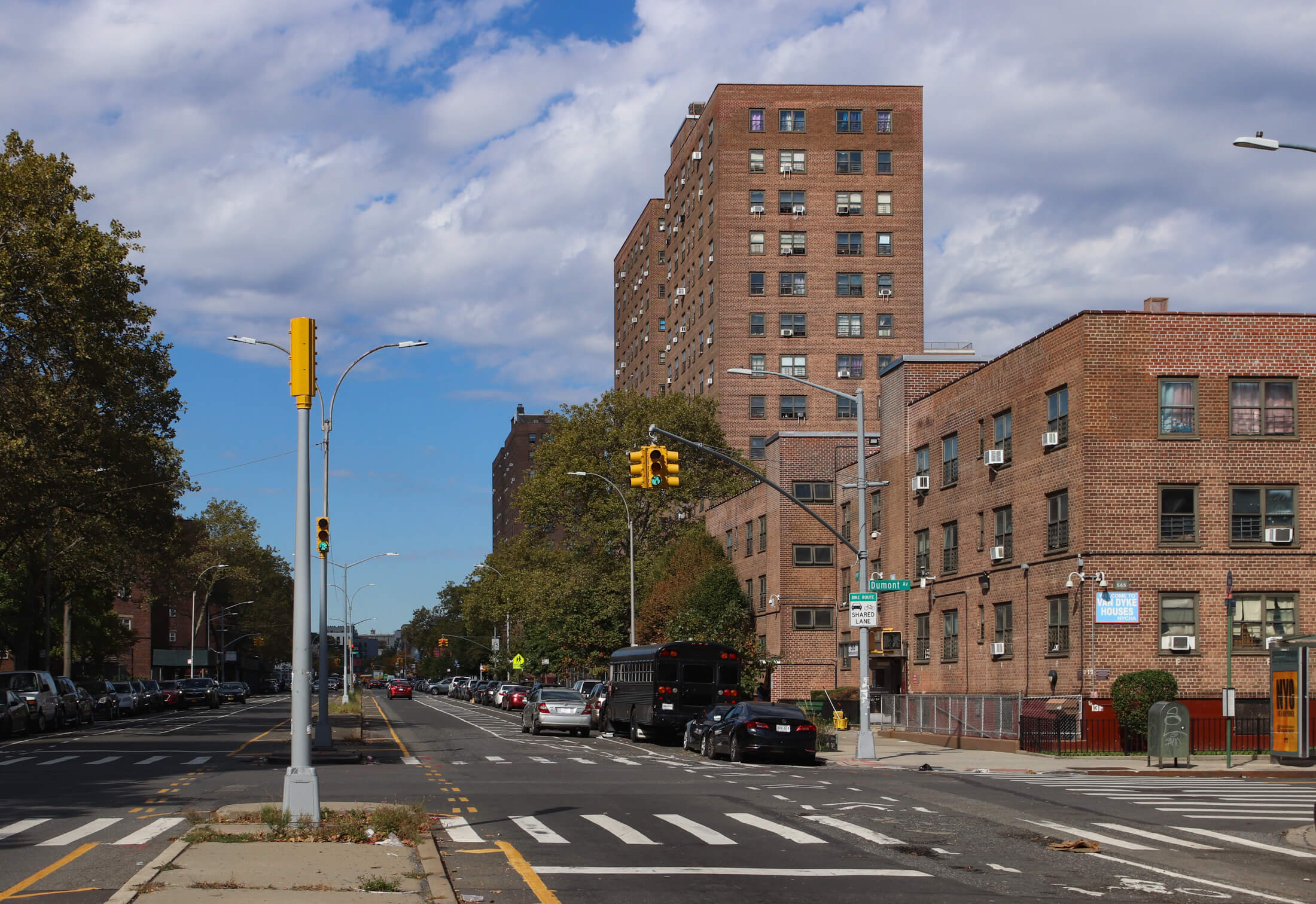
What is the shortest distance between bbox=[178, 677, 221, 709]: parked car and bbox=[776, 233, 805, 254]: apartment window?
4193 centimetres

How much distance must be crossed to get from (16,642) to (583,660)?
96.5 ft

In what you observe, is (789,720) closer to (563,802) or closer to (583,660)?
(563,802)

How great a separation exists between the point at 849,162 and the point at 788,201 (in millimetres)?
4347

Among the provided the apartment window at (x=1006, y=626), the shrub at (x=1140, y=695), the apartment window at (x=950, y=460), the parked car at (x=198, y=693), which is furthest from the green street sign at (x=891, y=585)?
the parked car at (x=198, y=693)

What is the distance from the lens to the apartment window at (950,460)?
42.9 metres

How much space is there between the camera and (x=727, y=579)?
6216cm

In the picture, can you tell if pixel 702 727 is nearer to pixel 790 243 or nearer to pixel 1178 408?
pixel 1178 408

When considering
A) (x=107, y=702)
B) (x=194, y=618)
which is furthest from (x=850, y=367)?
(x=194, y=618)

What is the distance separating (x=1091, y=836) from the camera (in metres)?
16.1

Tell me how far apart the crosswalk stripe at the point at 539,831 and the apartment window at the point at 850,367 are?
69.3 m

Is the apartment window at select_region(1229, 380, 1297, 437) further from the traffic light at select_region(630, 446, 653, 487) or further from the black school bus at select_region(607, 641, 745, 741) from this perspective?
the traffic light at select_region(630, 446, 653, 487)

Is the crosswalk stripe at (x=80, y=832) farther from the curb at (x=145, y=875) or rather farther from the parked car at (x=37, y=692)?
the parked car at (x=37, y=692)

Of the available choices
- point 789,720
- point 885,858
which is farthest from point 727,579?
point 885,858

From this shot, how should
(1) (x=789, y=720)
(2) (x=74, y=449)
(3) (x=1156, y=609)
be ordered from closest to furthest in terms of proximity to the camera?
1. (1) (x=789, y=720)
2. (3) (x=1156, y=609)
3. (2) (x=74, y=449)
